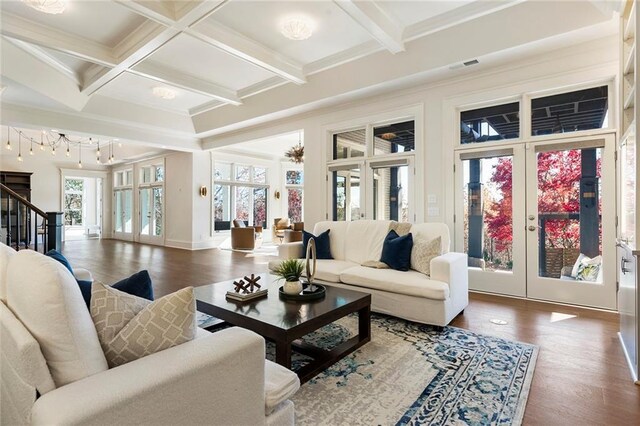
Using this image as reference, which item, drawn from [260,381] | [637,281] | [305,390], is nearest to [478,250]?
[637,281]

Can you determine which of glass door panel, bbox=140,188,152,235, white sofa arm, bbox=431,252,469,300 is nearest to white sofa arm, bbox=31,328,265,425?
white sofa arm, bbox=431,252,469,300

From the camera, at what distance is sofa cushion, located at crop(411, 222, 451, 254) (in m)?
3.71

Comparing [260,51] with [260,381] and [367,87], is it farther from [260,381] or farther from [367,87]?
[260,381]

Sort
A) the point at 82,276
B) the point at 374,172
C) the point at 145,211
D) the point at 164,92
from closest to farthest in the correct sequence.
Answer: the point at 82,276 → the point at 374,172 → the point at 164,92 → the point at 145,211

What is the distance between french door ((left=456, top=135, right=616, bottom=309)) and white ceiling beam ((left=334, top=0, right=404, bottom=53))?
175cm

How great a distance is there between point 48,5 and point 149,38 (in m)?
0.96

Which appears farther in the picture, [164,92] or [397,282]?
[164,92]

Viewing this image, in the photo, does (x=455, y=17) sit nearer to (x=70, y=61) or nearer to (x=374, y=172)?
(x=374, y=172)

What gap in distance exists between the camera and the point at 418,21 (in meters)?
4.14

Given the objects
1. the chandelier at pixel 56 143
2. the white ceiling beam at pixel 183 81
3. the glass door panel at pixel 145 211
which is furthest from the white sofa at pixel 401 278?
the chandelier at pixel 56 143

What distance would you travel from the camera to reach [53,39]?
166 inches

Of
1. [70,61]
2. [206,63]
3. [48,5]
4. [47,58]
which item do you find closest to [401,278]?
[206,63]

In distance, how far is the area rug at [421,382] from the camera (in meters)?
1.82

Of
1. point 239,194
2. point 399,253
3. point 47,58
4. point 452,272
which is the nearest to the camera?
point 452,272
